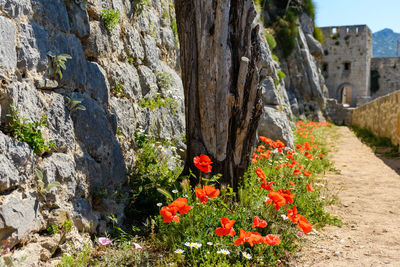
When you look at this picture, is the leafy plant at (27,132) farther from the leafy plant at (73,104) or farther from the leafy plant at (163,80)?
the leafy plant at (163,80)

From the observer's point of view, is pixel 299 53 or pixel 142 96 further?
pixel 299 53

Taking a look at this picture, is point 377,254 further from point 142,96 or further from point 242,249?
point 142,96

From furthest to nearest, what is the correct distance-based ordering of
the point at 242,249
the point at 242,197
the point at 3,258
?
the point at 242,197
the point at 242,249
the point at 3,258

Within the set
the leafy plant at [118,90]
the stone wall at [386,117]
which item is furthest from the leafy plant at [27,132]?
the stone wall at [386,117]

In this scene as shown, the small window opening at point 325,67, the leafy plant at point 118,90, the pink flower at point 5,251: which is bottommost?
the pink flower at point 5,251

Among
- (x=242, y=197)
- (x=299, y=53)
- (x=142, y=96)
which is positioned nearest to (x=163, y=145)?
(x=142, y=96)

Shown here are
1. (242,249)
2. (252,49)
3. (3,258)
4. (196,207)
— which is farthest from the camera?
(252,49)

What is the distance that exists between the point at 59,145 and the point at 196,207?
4.57ft

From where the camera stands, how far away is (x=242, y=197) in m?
3.74

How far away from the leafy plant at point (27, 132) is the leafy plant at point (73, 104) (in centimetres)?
46

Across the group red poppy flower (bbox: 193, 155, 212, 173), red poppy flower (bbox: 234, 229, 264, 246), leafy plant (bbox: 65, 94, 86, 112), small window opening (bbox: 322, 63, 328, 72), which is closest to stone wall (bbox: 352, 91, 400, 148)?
red poppy flower (bbox: 193, 155, 212, 173)

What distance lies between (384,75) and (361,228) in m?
31.6

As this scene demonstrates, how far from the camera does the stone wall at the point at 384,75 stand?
30.7 metres

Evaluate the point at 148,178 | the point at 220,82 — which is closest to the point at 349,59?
the point at 220,82
